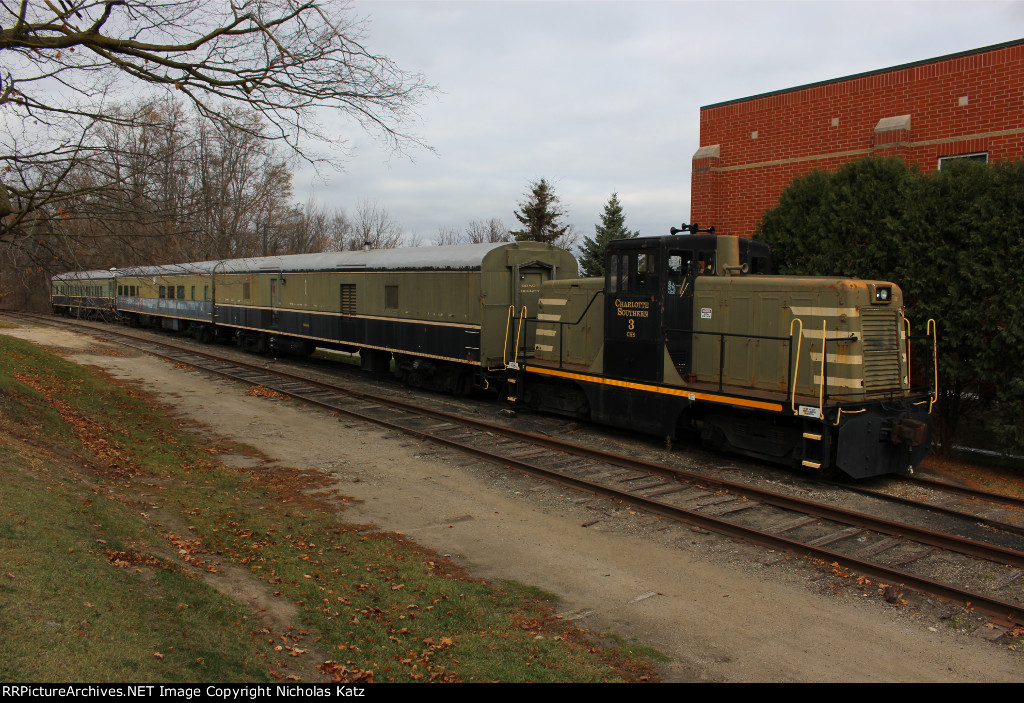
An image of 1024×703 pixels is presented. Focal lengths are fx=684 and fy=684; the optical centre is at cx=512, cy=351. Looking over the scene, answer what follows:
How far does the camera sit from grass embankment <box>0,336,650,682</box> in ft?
14.2

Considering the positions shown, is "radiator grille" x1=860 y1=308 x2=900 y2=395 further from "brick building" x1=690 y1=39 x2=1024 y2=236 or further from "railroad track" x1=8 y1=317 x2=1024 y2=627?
"brick building" x1=690 y1=39 x2=1024 y2=236

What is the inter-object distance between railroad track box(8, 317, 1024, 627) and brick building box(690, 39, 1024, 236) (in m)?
8.06

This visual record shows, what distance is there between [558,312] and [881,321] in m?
6.15

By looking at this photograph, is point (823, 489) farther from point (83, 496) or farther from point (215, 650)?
point (83, 496)

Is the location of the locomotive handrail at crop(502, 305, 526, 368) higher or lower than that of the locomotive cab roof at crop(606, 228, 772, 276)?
lower

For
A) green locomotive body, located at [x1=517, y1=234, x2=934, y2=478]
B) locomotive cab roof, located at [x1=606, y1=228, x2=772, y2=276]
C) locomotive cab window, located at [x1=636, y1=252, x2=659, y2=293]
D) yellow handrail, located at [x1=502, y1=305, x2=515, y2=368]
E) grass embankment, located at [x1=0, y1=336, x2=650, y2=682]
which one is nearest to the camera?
grass embankment, located at [x1=0, y1=336, x2=650, y2=682]

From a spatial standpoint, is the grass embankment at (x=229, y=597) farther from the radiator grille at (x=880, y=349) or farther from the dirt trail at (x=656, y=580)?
the radiator grille at (x=880, y=349)

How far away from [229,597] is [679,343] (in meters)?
8.22

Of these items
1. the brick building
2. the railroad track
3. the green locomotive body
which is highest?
the brick building

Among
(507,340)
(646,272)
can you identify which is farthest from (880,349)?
(507,340)

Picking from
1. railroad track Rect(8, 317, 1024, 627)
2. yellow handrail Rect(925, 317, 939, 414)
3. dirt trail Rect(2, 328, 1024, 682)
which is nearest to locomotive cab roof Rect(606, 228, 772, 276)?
yellow handrail Rect(925, 317, 939, 414)

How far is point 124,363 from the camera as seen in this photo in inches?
869

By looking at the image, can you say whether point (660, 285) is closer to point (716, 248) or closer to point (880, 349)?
point (716, 248)

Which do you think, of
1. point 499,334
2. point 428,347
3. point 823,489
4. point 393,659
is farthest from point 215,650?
point 428,347
